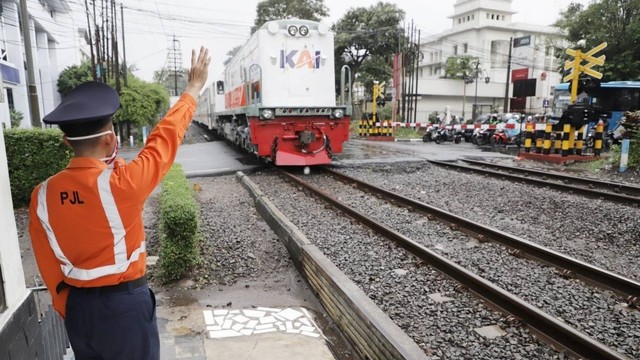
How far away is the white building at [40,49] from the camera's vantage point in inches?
810

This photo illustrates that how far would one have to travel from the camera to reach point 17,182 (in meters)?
7.59

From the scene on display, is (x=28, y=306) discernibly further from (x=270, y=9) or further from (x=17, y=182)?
(x=270, y=9)

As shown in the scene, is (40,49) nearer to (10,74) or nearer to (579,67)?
(10,74)

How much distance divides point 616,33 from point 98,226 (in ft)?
95.0

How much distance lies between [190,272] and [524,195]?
617 cm

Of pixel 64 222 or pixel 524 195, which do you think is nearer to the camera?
pixel 64 222

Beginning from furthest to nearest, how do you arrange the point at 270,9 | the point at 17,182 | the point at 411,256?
the point at 270,9 < the point at 17,182 < the point at 411,256

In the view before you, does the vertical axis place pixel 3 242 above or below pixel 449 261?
above

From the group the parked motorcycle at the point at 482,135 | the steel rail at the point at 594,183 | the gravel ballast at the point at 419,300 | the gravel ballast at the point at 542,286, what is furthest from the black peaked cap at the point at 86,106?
the parked motorcycle at the point at 482,135

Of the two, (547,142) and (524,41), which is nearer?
(547,142)

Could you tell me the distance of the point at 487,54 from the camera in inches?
2435

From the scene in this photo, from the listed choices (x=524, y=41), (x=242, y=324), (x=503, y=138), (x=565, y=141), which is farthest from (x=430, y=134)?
(x=524, y=41)

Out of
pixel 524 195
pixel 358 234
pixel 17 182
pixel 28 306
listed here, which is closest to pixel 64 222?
pixel 28 306

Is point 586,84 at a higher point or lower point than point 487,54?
lower
